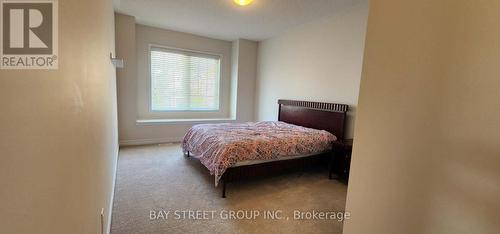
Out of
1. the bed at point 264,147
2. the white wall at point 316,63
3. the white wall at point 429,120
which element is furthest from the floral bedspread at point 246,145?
the white wall at point 429,120

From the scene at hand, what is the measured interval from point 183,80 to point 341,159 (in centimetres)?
393

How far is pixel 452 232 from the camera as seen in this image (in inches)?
34.8

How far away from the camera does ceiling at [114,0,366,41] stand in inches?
130

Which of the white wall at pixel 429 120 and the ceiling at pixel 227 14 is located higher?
the ceiling at pixel 227 14

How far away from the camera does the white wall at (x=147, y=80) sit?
13.8 ft

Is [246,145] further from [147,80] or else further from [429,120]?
[147,80]

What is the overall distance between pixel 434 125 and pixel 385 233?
610 mm

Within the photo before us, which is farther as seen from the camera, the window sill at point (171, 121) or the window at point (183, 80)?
the window at point (183, 80)

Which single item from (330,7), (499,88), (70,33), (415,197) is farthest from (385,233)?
(330,7)

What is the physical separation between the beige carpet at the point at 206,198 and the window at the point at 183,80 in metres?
1.87

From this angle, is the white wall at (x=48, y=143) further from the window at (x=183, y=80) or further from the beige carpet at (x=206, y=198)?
the window at (x=183, y=80)

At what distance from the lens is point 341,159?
10.0 feet

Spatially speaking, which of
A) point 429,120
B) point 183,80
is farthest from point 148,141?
point 429,120

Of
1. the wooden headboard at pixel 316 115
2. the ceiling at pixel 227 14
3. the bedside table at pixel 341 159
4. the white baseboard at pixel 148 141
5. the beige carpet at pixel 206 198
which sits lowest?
the beige carpet at pixel 206 198
